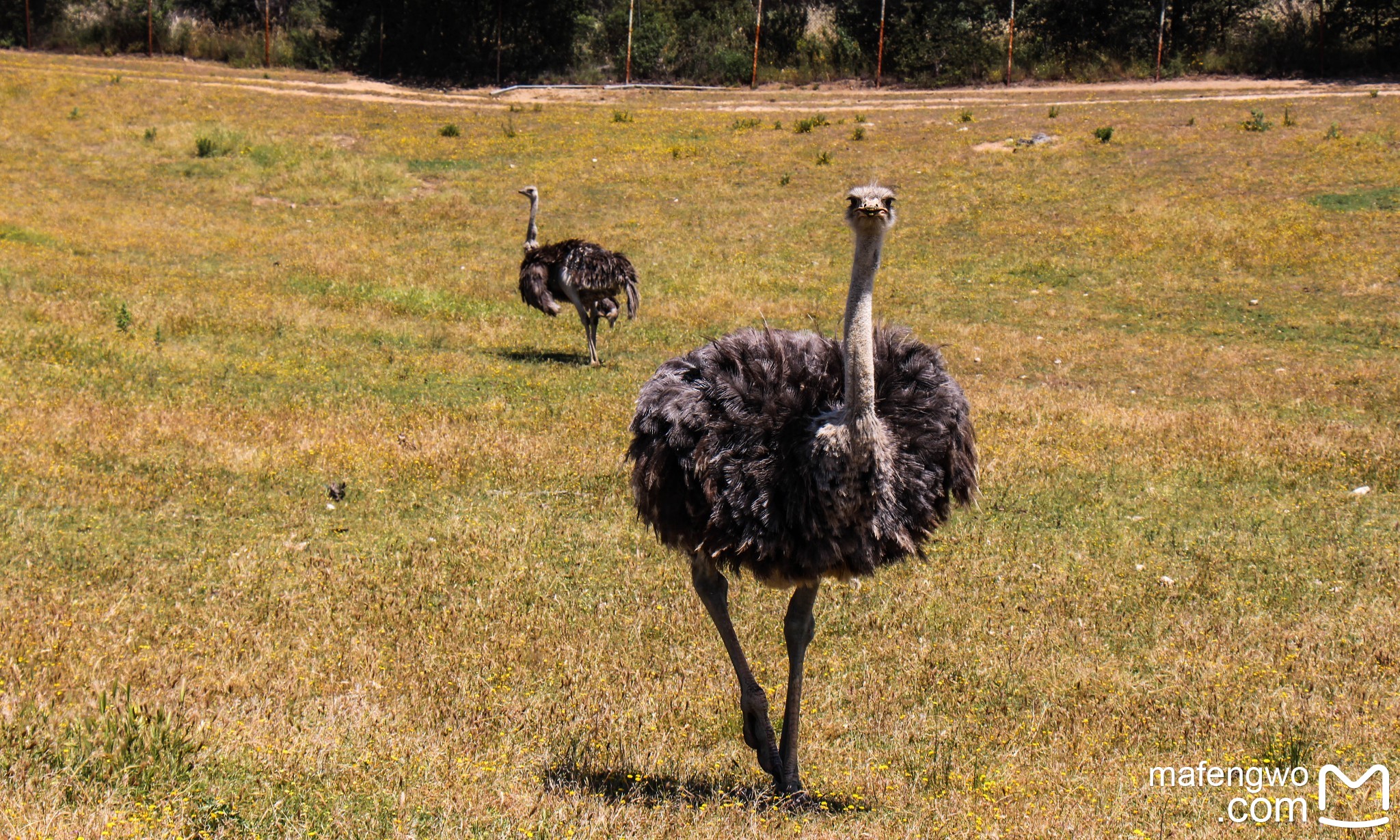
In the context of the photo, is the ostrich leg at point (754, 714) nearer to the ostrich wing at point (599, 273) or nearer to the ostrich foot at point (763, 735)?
the ostrich foot at point (763, 735)

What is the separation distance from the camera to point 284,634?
8.13 meters

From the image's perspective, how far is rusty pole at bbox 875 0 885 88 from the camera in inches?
1912

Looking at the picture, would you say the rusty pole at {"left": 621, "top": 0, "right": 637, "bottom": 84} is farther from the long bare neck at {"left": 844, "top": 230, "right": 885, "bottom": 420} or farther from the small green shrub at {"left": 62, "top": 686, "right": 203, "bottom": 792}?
the small green shrub at {"left": 62, "top": 686, "right": 203, "bottom": 792}

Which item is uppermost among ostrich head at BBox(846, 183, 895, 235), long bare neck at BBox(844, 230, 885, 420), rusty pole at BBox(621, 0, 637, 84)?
rusty pole at BBox(621, 0, 637, 84)

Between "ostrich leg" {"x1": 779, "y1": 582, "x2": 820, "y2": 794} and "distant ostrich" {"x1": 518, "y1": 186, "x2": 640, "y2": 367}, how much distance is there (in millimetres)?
12096

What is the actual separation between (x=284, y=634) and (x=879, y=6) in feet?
159

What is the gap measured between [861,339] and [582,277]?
1278cm

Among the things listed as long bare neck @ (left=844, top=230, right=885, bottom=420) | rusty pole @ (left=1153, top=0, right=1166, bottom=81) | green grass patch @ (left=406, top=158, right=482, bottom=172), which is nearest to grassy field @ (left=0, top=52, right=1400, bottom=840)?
long bare neck @ (left=844, top=230, right=885, bottom=420)

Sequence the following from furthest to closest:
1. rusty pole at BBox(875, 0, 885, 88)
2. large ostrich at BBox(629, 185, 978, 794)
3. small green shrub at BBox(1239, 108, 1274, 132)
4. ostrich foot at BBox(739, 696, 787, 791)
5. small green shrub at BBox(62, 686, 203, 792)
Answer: rusty pole at BBox(875, 0, 885, 88) < small green shrub at BBox(1239, 108, 1274, 132) < ostrich foot at BBox(739, 696, 787, 791) < large ostrich at BBox(629, 185, 978, 794) < small green shrub at BBox(62, 686, 203, 792)

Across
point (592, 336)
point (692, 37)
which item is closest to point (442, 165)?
point (592, 336)

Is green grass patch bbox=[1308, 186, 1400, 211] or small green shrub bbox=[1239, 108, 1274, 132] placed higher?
small green shrub bbox=[1239, 108, 1274, 132]

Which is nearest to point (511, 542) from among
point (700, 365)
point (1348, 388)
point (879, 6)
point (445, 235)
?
point (700, 365)

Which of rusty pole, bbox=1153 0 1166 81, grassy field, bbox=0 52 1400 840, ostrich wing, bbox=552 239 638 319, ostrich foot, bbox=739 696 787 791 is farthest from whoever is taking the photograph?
rusty pole, bbox=1153 0 1166 81

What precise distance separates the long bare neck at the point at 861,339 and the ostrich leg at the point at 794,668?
0.95 m
